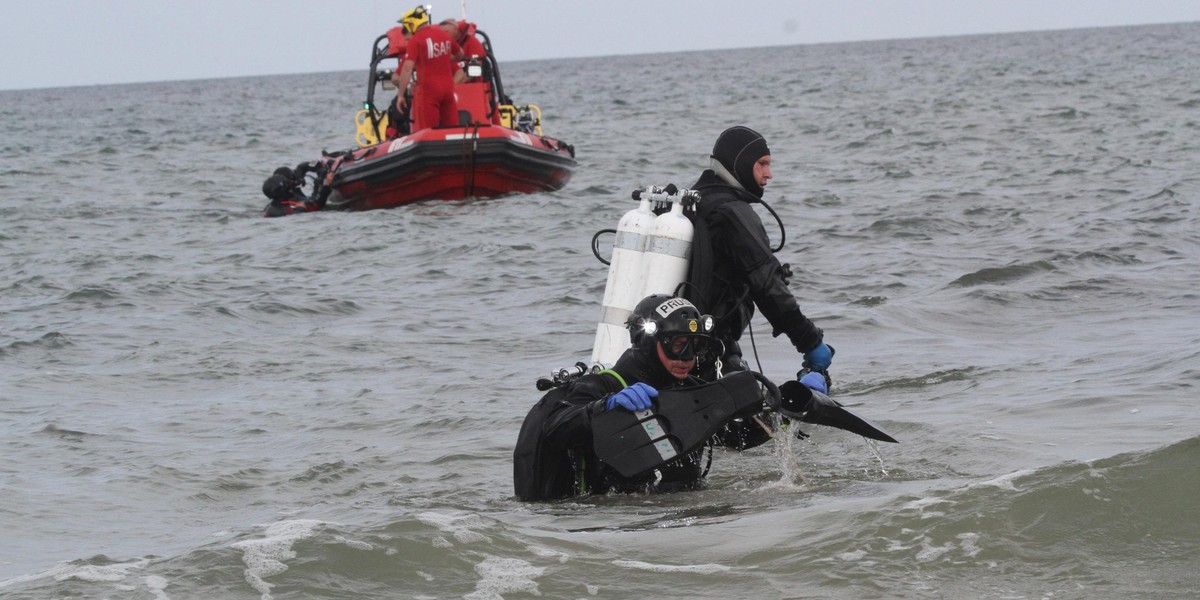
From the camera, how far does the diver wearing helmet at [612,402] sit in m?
5.35

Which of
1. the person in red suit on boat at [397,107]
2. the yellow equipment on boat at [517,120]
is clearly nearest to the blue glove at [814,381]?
the person in red suit on boat at [397,107]

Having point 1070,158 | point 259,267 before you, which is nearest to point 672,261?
point 259,267

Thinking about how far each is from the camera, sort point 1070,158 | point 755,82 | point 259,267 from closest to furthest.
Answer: point 259,267 → point 1070,158 → point 755,82

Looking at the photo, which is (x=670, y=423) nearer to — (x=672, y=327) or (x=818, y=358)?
(x=672, y=327)

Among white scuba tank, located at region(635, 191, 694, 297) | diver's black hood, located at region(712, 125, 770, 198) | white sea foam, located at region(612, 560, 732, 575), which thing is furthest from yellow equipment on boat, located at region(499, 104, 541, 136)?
white sea foam, located at region(612, 560, 732, 575)

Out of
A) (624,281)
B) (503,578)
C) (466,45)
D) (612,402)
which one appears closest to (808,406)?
(612,402)

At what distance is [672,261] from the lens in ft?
19.1

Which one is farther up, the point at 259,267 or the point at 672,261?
the point at 672,261

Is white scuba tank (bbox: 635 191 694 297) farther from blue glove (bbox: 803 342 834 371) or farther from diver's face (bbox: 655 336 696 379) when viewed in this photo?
blue glove (bbox: 803 342 834 371)

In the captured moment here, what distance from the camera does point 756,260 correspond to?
586cm

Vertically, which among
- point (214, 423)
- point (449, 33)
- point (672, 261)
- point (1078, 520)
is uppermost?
point (449, 33)

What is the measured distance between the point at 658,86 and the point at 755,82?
4567 millimetres

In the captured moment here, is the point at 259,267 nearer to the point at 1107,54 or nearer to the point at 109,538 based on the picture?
the point at 109,538

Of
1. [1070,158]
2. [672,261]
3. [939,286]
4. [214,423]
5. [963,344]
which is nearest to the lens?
[672,261]
